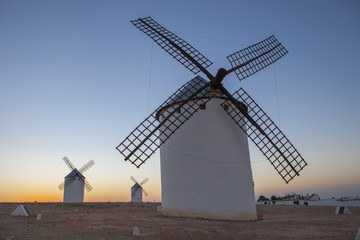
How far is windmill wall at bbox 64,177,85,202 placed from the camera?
30.7m

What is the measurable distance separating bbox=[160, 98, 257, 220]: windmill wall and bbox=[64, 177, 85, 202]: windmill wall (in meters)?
22.6

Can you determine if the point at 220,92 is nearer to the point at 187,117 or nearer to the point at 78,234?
the point at 187,117

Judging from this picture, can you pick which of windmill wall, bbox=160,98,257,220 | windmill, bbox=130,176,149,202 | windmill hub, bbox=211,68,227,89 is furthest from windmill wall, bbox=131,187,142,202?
windmill hub, bbox=211,68,227,89

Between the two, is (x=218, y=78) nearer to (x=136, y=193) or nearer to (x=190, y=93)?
(x=190, y=93)

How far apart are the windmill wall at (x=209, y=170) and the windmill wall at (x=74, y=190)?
2264cm

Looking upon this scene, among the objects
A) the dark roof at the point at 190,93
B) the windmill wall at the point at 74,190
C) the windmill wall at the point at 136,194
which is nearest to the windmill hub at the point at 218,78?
the dark roof at the point at 190,93

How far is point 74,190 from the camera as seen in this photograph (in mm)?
31062

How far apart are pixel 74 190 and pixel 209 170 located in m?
25.3

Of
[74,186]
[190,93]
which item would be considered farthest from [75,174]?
[190,93]

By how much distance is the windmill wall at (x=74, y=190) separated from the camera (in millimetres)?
30672

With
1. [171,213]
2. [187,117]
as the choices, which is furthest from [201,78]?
[171,213]

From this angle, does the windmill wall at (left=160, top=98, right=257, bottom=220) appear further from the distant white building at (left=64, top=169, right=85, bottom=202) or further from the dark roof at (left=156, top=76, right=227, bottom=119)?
the distant white building at (left=64, top=169, right=85, bottom=202)

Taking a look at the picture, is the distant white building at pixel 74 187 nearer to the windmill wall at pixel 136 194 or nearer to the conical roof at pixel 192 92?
the windmill wall at pixel 136 194

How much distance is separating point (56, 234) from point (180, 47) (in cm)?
1032
